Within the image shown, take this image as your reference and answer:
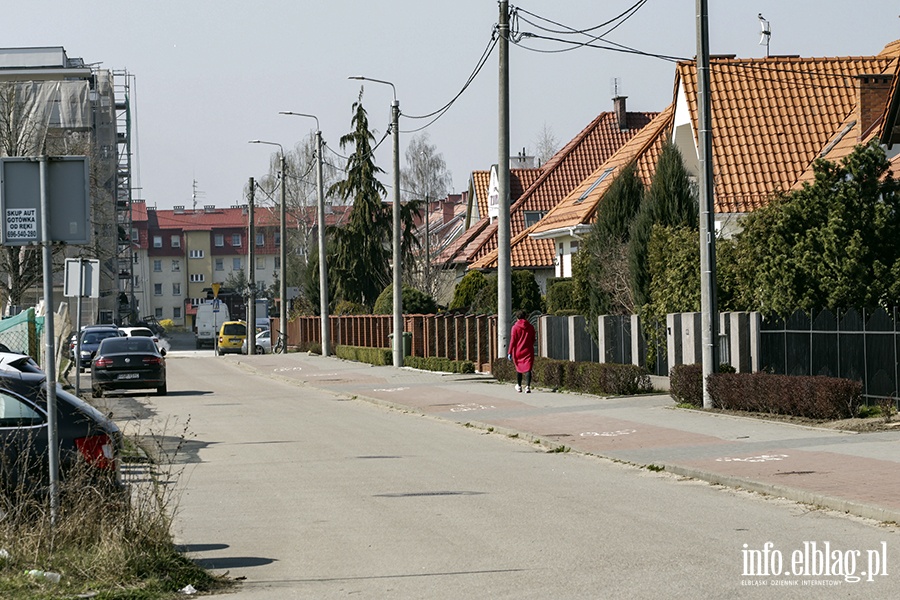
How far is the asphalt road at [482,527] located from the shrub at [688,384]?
437 centimetres

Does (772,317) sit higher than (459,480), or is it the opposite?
(772,317)

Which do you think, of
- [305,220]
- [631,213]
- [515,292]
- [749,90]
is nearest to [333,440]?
[631,213]

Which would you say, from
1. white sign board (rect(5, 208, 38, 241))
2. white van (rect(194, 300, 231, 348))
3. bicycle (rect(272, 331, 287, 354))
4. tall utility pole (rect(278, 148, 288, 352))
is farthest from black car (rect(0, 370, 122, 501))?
white van (rect(194, 300, 231, 348))

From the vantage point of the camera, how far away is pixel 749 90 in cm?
3853

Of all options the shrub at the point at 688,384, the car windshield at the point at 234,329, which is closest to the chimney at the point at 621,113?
the car windshield at the point at 234,329

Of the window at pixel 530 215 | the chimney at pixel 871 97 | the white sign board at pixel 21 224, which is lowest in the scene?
the white sign board at pixel 21 224

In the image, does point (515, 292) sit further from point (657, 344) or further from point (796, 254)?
Result: point (796, 254)

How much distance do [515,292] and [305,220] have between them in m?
54.6

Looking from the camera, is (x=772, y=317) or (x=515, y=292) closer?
(x=772, y=317)

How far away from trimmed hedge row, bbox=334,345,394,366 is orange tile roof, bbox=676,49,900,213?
1381cm

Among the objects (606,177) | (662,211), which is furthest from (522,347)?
(606,177)

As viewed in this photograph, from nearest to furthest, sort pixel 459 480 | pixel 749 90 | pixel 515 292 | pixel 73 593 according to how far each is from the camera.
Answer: pixel 73 593
pixel 459 480
pixel 749 90
pixel 515 292

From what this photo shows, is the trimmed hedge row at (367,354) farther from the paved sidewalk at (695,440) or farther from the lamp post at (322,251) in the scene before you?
the paved sidewalk at (695,440)

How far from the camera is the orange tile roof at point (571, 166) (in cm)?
5869
